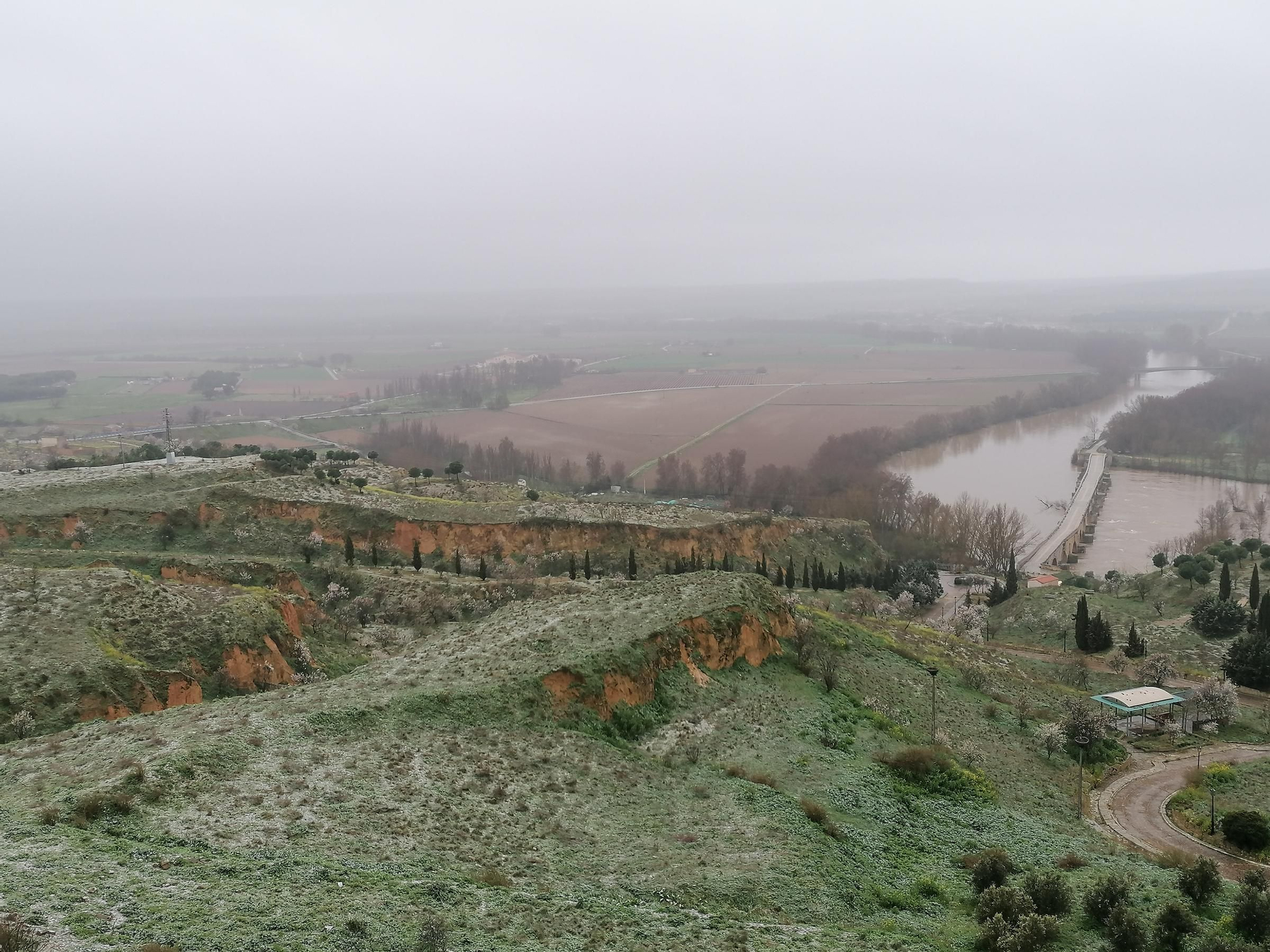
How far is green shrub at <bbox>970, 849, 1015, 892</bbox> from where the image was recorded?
58.7 ft

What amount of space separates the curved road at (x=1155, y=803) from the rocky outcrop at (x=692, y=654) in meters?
Answer: 10.8

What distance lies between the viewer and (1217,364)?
18500 centimetres

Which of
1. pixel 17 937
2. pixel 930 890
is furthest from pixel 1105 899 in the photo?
pixel 17 937

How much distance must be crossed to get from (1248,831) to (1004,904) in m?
10.7

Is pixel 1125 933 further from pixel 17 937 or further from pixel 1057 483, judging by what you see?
pixel 1057 483

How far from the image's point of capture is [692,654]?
27.9 m

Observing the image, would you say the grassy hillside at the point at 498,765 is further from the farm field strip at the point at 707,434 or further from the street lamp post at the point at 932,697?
the farm field strip at the point at 707,434

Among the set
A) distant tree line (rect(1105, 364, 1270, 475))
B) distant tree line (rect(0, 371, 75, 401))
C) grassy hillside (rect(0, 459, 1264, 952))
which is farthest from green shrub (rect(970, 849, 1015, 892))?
distant tree line (rect(0, 371, 75, 401))

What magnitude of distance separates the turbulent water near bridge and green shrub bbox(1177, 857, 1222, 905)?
195 ft

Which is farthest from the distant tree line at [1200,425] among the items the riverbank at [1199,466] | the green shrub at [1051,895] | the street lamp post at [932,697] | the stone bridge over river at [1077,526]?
the green shrub at [1051,895]

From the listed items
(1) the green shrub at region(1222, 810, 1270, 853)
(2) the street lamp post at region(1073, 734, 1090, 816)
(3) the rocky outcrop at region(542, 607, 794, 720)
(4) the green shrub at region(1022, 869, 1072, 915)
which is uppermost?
(3) the rocky outcrop at region(542, 607, 794, 720)

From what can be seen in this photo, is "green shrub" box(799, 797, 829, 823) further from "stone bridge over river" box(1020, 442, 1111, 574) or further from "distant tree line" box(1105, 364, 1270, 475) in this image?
"distant tree line" box(1105, 364, 1270, 475)

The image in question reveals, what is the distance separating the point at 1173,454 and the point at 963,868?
111660mm

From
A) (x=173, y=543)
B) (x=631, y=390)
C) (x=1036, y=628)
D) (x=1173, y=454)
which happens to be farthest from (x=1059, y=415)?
(x=173, y=543)
